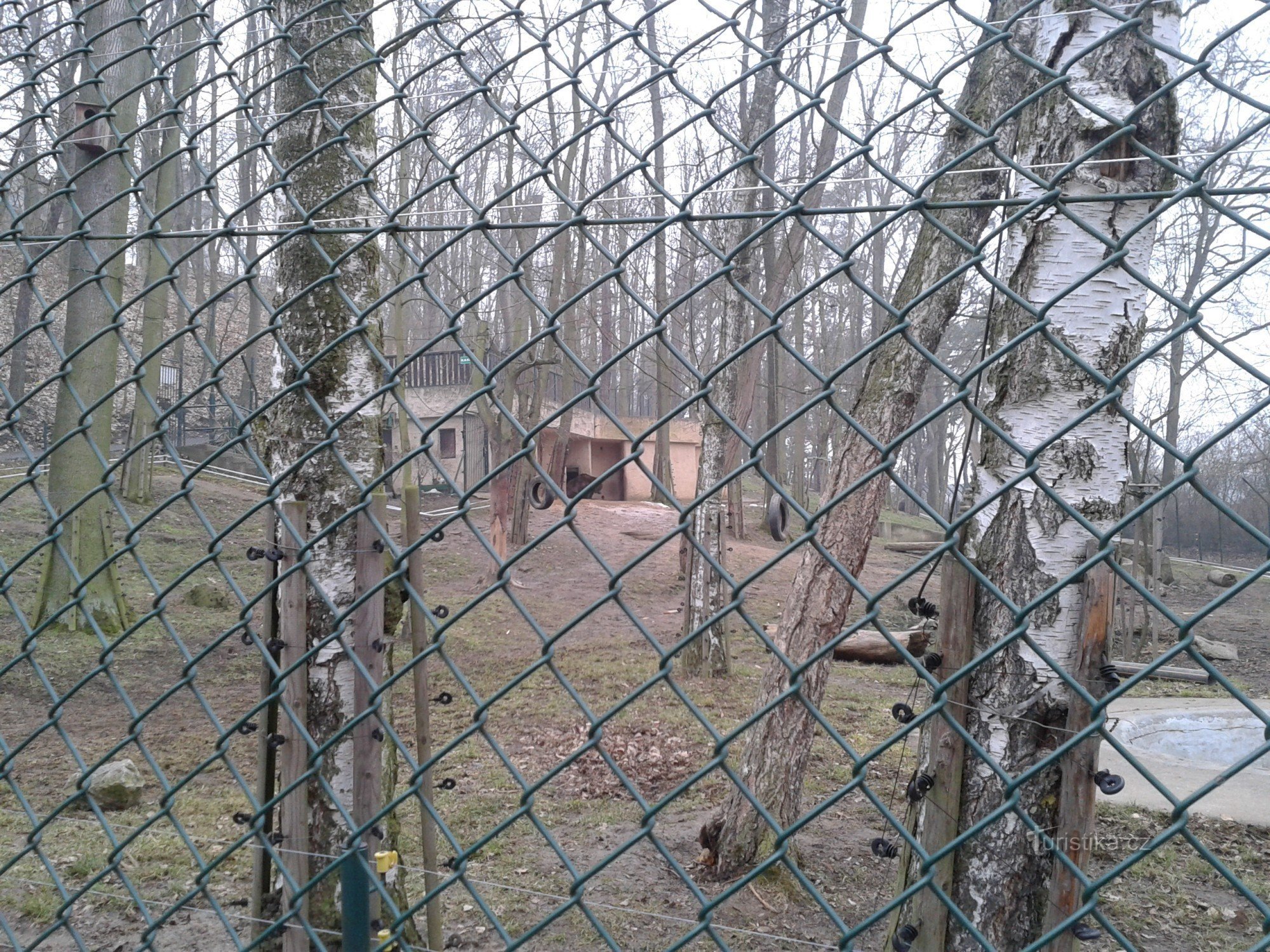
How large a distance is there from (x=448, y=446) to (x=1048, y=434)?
72.3 feet

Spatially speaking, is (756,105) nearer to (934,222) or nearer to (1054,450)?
(1054,450)

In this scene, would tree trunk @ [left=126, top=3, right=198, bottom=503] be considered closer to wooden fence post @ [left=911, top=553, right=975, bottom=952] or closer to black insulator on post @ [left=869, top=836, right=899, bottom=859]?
wooden fence post @ [left=911, top=553, right=975, bottom=952]

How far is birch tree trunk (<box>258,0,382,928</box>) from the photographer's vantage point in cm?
310

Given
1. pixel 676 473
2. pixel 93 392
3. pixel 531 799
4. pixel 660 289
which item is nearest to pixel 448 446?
pixel 676 473

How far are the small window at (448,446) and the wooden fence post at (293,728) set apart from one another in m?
20.7

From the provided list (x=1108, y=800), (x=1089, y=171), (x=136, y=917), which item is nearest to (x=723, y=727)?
(x=1108, y=800)

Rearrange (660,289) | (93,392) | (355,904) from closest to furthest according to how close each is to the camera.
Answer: (355,904)
(93,392)
(660,289)

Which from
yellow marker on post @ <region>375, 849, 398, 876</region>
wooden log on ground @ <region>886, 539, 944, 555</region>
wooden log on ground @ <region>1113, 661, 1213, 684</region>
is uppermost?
yellow marker on post @ <region>375, 849, 398, 876</region>

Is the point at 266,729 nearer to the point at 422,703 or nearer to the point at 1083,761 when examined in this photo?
the point at 422,703

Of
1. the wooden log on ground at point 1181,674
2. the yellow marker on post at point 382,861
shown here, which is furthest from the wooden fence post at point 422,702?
the wooden log on ground at point 1181,674

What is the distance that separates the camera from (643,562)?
5.90 metres

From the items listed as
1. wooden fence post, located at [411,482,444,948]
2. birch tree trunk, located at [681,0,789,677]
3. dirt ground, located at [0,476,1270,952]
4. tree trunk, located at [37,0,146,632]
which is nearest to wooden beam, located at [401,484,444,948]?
wooden fence post, located at [411,482,444,948]

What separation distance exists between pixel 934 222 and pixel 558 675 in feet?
2.70

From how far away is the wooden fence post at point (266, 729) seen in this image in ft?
7.45
